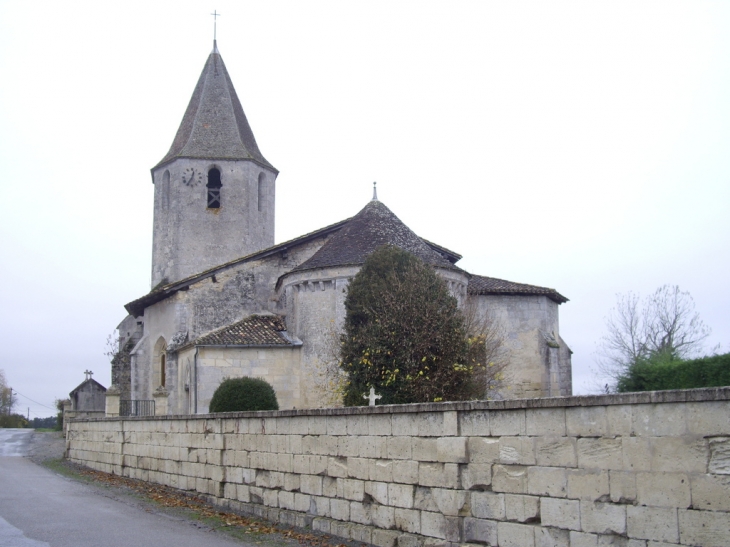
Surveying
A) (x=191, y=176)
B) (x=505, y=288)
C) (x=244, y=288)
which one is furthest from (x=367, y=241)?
(x=191, y=176)

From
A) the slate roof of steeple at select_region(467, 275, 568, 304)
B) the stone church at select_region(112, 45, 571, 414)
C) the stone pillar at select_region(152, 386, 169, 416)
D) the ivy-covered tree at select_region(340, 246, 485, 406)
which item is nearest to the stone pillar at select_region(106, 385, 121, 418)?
the stone church at select_region(112, 45, 571, 414)

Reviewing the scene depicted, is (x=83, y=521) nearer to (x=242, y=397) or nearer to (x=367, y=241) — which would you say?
(x=242, y=397)

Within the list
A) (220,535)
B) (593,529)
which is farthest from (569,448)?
(220,535)

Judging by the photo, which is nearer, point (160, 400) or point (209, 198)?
point (160, 400)

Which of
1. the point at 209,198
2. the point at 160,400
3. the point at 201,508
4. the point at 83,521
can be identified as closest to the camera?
the point at 83,521

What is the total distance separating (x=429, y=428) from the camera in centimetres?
870

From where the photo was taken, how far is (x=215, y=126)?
3700 centimetres

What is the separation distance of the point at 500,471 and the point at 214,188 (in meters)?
29.9

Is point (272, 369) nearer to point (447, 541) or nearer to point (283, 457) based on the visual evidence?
point (283, 457)

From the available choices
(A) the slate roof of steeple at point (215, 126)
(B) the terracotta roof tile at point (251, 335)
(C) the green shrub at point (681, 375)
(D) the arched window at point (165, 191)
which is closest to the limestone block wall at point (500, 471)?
(C) the green shrub at point (681, 375)

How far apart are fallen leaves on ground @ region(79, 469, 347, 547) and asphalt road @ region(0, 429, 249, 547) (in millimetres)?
514

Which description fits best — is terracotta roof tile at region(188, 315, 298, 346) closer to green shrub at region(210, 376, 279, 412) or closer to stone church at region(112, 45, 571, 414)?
stone church at region(112, 45, 571, 414)

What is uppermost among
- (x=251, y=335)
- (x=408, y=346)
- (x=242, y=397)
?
(x=251, y=335)

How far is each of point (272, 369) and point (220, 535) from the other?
1567cm
